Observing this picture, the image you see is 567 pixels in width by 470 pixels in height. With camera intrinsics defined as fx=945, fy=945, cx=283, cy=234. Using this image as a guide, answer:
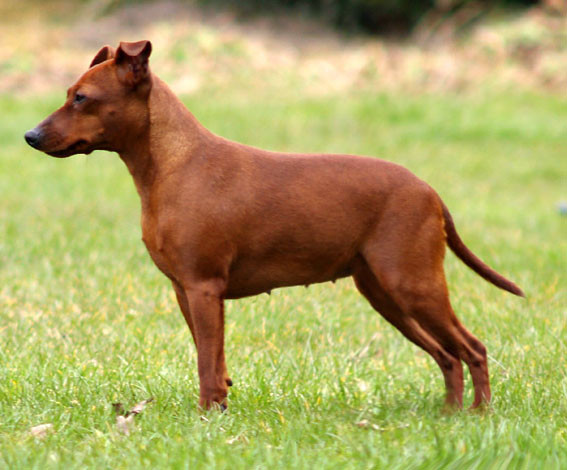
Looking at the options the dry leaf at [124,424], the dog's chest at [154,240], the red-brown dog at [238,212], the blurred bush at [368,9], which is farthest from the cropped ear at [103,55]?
the blurred bush at [368,9]

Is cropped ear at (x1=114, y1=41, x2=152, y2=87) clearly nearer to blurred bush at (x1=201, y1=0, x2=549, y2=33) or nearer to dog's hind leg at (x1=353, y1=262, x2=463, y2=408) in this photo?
dog's hind leg at (x1=353, y1=262, x2=463, y2=408)

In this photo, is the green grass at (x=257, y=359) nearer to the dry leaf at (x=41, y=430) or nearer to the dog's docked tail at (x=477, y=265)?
the dry leaf at (x=41, y=430)

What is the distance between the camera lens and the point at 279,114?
1409cm

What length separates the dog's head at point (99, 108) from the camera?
381 cm

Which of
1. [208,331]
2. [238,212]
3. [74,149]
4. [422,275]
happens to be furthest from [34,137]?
[422,275]

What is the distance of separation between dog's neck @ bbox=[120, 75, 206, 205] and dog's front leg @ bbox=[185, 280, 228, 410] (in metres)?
0.47

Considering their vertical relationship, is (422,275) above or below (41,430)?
above

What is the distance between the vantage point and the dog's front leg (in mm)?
3805

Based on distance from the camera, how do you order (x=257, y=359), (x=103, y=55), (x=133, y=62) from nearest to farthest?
(x=133, y=62)
(x=103, y=55)
(x=257, y=359)

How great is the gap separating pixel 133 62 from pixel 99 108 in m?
0.23

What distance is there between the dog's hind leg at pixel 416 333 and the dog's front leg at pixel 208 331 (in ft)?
2.31

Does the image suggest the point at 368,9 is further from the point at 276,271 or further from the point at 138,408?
the point at 138,408

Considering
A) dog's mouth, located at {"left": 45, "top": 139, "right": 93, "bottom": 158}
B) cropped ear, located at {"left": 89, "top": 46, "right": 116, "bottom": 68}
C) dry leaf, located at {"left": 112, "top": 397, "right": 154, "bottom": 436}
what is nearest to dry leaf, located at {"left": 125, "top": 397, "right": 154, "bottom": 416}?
dry leaf, located at {"left": 112, "top": 397, "right": 154, "bottom": 436}

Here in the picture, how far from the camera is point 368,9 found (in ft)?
69.4
